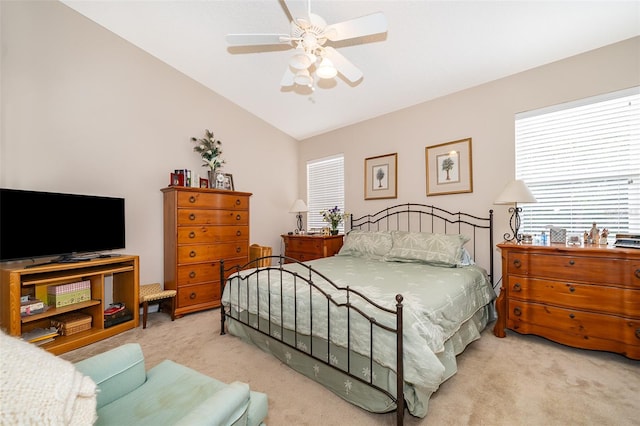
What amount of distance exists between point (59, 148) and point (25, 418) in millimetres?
3358

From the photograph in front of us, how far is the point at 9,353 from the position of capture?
61 cm

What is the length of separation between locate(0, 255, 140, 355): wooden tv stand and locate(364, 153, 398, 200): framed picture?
3.33 meters

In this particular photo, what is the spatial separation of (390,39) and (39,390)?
10.9 ft

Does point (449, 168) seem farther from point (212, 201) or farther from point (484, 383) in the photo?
point (212, 201)

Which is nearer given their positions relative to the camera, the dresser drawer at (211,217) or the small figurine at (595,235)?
the small figurine at (595,235)

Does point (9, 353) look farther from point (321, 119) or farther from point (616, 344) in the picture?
point (321, 119)

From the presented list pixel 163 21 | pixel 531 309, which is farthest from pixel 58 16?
pixel 531 309

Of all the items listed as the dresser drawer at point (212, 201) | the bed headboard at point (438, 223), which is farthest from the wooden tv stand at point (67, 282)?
the bed headboard at point (438, 223)

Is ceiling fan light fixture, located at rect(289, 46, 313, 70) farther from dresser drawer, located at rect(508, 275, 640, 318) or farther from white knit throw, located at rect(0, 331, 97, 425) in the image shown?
dresser drawer, located at rect(508, 275, 640, 318)

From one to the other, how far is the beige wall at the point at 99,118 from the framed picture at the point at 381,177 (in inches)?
81.8

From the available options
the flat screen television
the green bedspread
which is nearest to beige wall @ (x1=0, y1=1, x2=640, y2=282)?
the flat screen television

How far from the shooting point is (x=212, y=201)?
369cm

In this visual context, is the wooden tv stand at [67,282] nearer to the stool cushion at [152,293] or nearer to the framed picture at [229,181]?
the stool cushion at [152,293]

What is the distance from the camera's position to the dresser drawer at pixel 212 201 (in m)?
3.43
